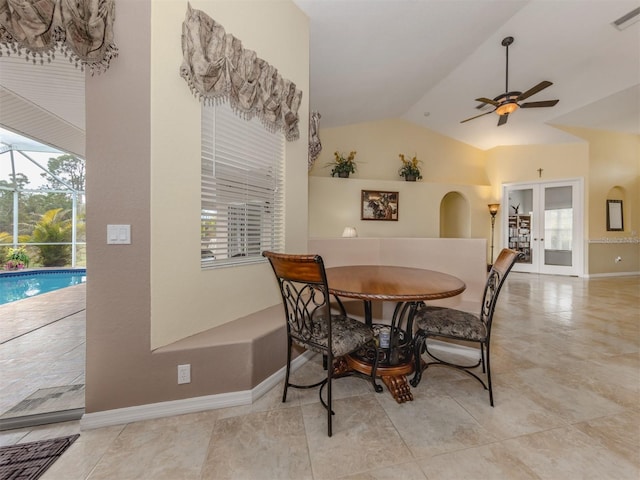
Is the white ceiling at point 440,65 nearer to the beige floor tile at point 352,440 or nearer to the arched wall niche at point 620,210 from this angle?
the arched wall niche at point 620,210

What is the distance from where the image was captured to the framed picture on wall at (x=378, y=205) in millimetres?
5754

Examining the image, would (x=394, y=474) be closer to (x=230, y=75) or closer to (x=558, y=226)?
(x=230, y=75)

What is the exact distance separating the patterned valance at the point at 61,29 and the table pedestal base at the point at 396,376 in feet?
7.81

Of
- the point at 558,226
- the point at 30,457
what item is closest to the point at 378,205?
the point at 558,226

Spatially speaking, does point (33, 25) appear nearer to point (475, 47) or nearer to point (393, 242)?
point (393, 242)

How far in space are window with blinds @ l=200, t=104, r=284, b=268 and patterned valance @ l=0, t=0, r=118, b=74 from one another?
551 millimetres

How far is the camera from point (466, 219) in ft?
22.3

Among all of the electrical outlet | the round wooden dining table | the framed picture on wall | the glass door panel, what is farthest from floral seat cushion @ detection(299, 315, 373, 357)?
the glass door panel

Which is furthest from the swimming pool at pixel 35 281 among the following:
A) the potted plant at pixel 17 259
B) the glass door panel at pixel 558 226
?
the glass door panel at pixel 558 226

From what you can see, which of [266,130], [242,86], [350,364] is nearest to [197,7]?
[242,86]

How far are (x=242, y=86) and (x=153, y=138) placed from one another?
28.4 inches

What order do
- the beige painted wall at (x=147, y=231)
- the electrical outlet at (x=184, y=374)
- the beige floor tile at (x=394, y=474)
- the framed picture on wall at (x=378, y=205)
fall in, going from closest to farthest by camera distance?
1. the beige floor tile at (x=394, y=474)
2. the beige painted wall at (x=147, y=231)
3. the electrical outlet at (x=184, y=374)
4. the framed picture on wall at (x=378, y=205)

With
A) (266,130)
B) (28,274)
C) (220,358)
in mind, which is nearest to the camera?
(220,358)

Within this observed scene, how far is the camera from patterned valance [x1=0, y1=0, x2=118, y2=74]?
3.76 feet
